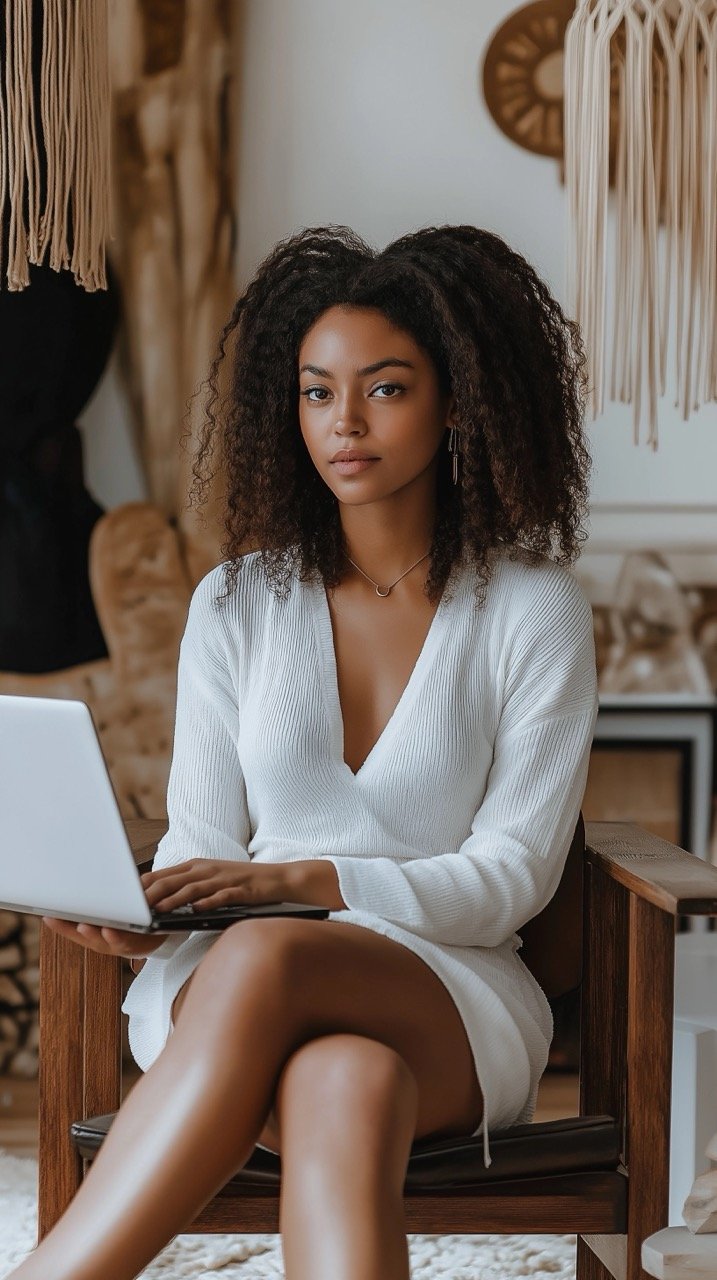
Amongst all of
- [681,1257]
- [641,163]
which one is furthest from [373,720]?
[641,163]

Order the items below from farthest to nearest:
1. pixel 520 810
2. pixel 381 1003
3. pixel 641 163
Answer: pixel 641 163 < pixel 520 810 < pixel 381 1003

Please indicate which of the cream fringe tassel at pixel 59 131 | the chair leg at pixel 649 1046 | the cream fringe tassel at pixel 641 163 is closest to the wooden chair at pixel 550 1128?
the chair leg at pixel 649 1046

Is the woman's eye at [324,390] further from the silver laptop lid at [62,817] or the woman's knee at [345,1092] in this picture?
the woman's knee at [345,1092]

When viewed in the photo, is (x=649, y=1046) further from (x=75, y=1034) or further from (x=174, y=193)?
(x=174, y=193)

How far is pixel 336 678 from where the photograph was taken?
5.69 ft

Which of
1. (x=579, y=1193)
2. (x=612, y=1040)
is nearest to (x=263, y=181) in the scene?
(x=612, y=1040)

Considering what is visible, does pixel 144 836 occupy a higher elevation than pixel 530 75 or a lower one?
lower

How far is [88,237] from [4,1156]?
4.86ft

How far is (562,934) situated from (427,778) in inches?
11.0

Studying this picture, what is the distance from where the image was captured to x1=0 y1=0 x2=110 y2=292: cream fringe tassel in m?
1.86

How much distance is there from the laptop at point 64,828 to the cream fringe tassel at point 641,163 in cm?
102

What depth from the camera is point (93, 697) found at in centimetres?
257

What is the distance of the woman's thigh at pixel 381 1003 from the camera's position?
1.35m

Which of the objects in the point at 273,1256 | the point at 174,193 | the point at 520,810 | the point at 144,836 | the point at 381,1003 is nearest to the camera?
the point at 381,1003
